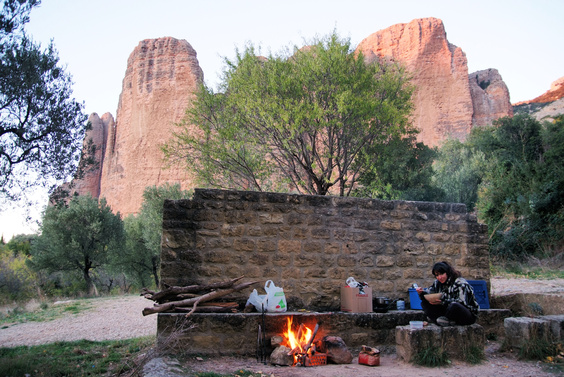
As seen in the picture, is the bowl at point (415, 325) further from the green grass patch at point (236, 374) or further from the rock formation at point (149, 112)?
the rock formation at point (149, 112)

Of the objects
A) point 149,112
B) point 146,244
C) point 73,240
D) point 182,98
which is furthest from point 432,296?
point 149,112

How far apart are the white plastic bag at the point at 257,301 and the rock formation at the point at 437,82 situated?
39.1 meters

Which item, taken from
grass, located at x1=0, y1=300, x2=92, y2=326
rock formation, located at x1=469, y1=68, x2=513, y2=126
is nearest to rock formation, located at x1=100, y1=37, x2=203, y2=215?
grass, located at x1=0, y1=300, x2=92, y2=326

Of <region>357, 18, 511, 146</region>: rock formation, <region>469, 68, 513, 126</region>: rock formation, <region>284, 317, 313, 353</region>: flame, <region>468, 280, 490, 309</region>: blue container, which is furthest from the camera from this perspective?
<region>469, 68, 513, 126</region>: rock formation

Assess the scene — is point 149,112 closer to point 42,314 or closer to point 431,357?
point 42,314

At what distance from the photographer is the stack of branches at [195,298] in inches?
201

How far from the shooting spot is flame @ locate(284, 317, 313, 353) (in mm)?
4992

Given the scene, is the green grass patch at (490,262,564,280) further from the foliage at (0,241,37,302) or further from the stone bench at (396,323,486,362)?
the foliage at (0,241,37,302)

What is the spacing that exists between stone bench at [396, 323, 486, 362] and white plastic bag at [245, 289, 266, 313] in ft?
5.80

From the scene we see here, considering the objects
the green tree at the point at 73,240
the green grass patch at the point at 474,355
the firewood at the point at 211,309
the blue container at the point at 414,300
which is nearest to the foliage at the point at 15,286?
the green tree at the point at 73,240

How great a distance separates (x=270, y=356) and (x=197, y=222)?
2.04 metres

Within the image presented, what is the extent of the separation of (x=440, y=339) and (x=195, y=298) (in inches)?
122

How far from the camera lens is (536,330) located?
523cm

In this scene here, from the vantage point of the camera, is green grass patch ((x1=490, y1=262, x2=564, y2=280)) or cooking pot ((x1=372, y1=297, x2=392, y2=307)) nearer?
cooking pot ((x1=372, y1=297, x2=392, y2=307))
